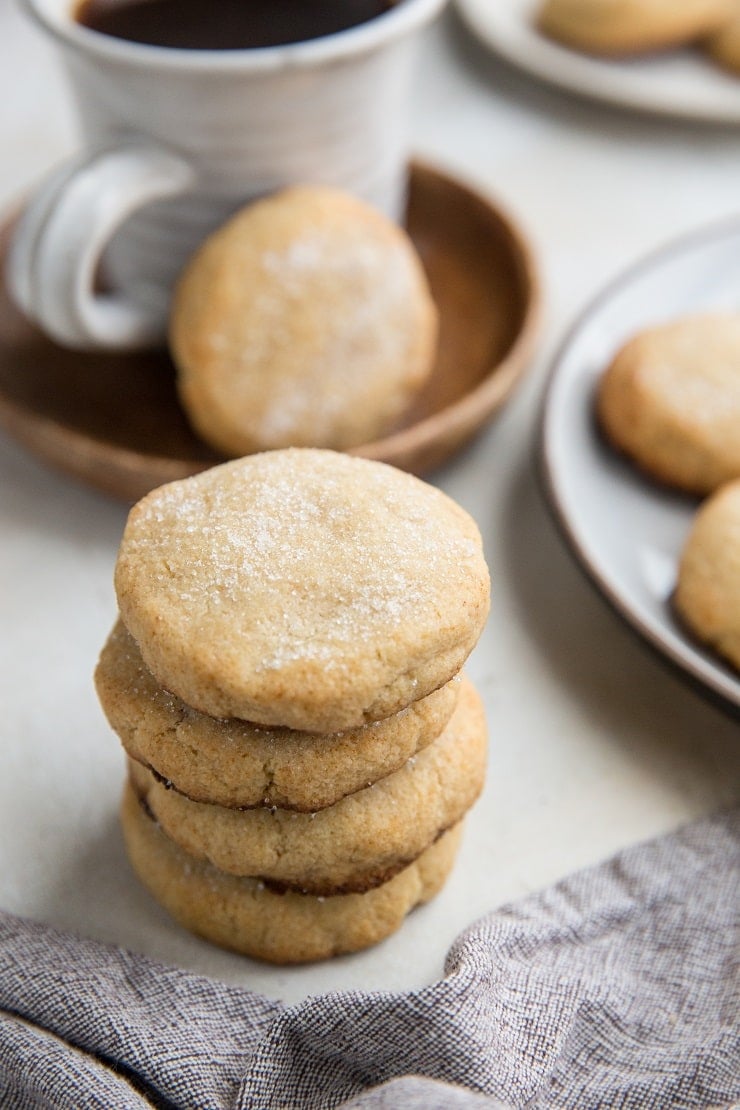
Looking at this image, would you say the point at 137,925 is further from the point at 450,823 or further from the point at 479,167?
the point at 479,167

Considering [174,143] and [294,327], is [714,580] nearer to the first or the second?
[294,327]

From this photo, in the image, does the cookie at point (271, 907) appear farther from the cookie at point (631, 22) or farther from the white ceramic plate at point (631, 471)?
the cookie at point (631, 22)

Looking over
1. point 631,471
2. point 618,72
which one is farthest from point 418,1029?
point 618,72

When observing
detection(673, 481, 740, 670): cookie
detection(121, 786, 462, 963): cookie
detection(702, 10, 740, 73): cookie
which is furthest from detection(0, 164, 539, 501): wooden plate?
detection(702, 10, 740, 73): cookie

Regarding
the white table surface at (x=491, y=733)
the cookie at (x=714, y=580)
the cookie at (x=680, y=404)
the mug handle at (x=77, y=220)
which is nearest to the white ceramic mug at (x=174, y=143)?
the mug handle at (x=77, y=220)

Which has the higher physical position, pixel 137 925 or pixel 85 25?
pixel 85 25

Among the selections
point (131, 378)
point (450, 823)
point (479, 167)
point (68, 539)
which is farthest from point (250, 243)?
point (479, 167)
